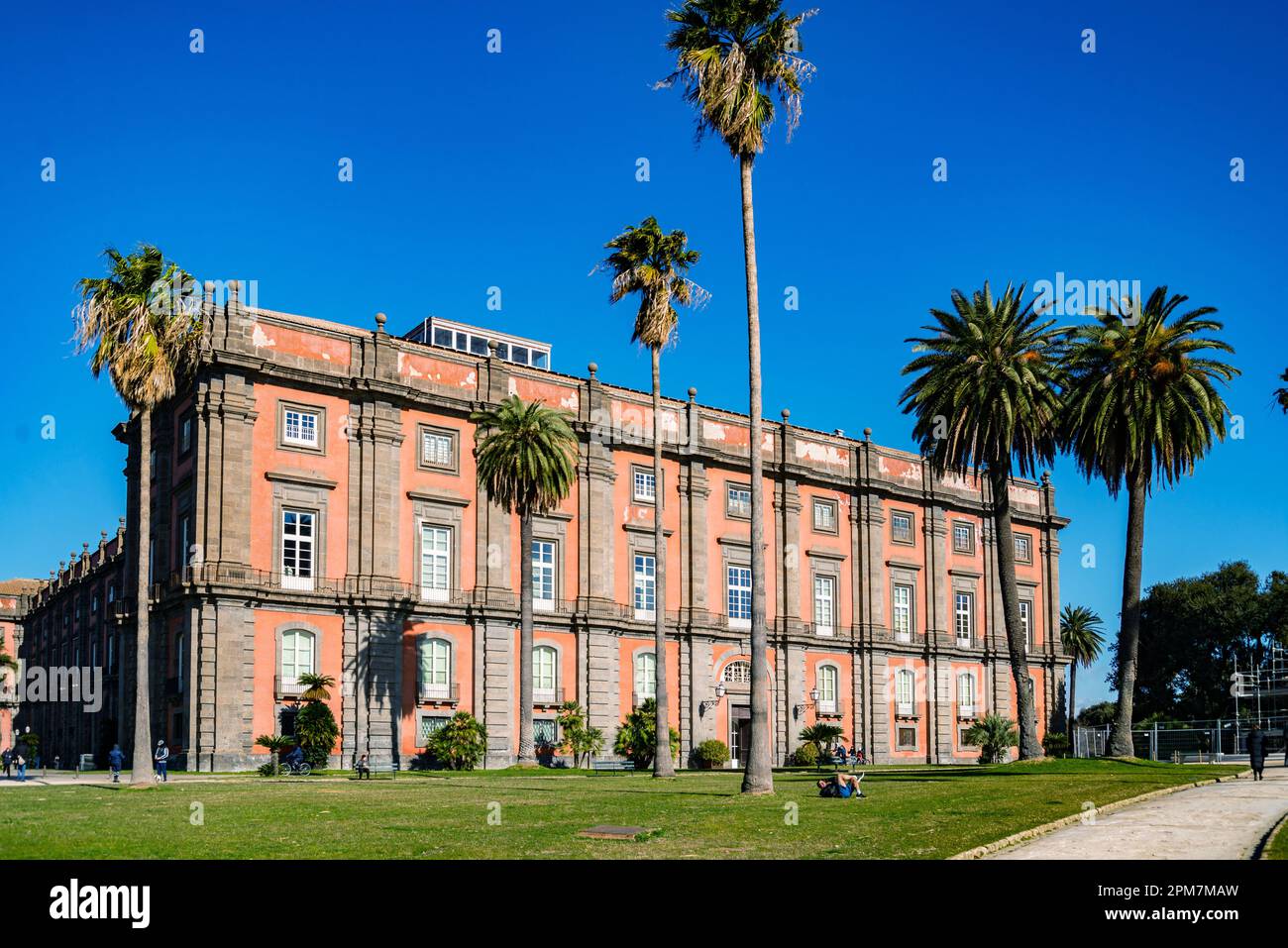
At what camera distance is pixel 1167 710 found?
98.8 m

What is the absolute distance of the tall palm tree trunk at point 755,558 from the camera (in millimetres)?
29500

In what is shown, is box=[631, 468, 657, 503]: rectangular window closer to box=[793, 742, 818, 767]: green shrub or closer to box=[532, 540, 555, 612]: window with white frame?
box=[532, 540, 555, 612]: window with white frame

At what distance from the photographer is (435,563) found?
53.9 metres

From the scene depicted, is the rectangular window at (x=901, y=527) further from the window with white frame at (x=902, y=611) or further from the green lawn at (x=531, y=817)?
the green lawn at (x=531, y=817)

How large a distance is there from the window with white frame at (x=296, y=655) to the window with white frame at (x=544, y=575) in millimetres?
10613

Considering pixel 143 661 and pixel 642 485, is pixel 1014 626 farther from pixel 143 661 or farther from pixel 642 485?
pixel 143 661

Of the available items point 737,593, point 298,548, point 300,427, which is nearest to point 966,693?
point 737,593

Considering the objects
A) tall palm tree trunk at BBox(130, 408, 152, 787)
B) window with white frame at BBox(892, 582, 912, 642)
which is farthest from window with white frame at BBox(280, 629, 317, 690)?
window with white frame at BBox(892, 582, 912, 642)

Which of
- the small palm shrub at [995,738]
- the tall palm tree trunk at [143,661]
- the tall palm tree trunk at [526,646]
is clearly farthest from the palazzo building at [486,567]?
the tall palm tree trunk at [143,661]

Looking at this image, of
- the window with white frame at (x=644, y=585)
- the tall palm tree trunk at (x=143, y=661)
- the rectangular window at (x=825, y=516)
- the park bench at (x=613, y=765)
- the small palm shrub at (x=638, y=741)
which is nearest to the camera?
the tall palm tree trunk at (x=143, y=661)

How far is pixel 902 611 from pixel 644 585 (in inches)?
712

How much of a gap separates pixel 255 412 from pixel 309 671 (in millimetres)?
10163

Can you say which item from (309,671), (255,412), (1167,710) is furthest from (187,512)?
(1167,710)
